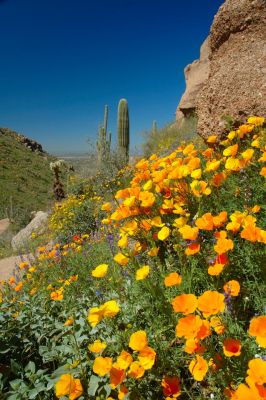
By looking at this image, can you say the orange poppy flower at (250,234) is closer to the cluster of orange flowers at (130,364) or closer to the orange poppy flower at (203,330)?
the orange poppy flower at (203,330)

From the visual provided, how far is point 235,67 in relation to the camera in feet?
14.5

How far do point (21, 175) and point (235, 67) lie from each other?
2993 centimetres

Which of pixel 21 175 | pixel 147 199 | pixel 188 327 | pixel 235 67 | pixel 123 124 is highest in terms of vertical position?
pixel 123 124

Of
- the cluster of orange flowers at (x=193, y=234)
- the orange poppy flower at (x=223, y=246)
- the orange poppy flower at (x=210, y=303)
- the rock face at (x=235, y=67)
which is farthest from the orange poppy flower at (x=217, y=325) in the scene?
the rock face at (x=235, y=67)

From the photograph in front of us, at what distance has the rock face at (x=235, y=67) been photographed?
161 inches

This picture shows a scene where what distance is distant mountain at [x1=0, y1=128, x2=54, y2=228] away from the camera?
86.1ft

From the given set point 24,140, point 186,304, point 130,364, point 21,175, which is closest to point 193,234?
point 186,304

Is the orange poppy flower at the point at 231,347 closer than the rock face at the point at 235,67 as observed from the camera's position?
Yes

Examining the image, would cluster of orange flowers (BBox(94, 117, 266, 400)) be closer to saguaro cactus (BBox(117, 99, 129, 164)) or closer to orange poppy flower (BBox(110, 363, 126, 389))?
orange poppy flower (BBox(110, 363, 126, 389))

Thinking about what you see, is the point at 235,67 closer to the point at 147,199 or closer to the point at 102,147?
the point at 147,199

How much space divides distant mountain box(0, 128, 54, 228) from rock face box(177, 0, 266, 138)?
18659 millimetres

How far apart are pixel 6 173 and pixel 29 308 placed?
30.9m

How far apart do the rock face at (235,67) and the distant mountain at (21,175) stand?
18659 mm

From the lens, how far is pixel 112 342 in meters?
1.89
